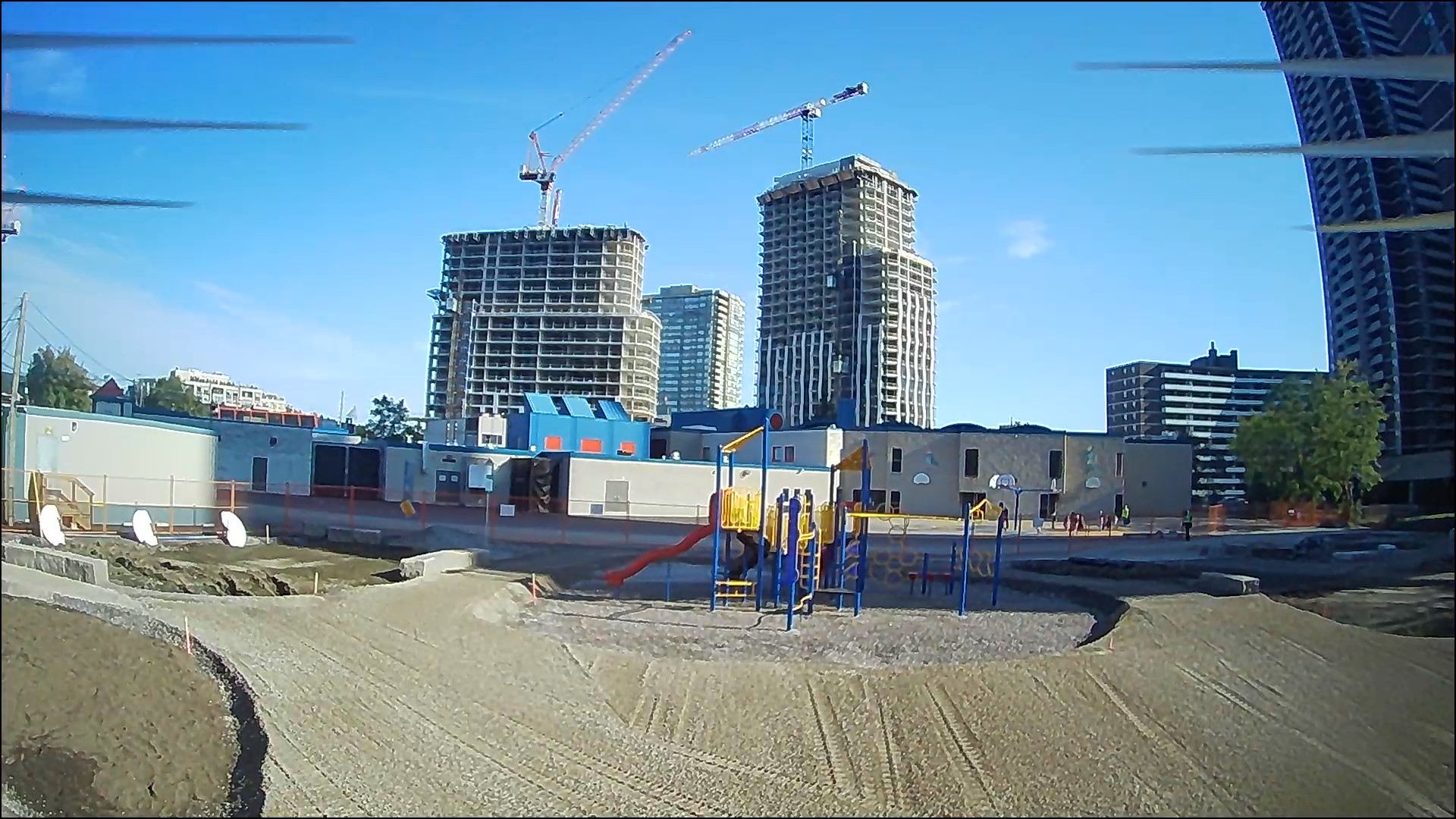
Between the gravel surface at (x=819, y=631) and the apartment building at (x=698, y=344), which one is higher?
the apartment building at (x=698, y=344)

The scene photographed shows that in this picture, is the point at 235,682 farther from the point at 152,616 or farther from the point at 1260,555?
the point at 1260,555

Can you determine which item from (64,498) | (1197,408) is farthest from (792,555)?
(1197,408)

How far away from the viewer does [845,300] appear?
12056 cm

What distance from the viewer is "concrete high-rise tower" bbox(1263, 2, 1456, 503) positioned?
538cm

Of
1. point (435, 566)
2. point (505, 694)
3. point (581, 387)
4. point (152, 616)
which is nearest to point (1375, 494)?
point (505, 694)

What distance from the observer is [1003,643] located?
13305mm

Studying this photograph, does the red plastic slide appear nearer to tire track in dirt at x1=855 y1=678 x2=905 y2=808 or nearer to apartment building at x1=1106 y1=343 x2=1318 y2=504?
tire track in dirt at x1=855 y1=678 x2=905 y2=808

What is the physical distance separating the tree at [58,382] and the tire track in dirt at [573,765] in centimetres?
1188

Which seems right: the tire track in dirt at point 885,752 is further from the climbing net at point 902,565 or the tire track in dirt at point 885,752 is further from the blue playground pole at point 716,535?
the climbing net at point 902,565

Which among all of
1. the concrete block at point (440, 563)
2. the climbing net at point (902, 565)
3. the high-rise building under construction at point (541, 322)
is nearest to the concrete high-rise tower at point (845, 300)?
the high-rise building under construction at point (541, 322)

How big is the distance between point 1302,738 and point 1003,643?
828cm

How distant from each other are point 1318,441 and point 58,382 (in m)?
29.1

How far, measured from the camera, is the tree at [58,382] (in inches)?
672

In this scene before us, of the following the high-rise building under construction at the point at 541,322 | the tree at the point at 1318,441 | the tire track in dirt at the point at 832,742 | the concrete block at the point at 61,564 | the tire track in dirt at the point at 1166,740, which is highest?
the high-rise building under construction at the point at 541,322
